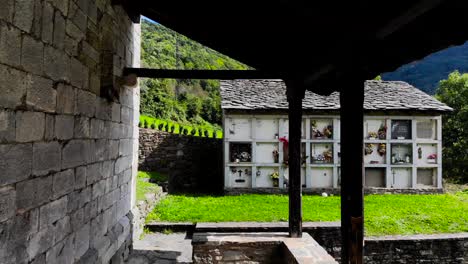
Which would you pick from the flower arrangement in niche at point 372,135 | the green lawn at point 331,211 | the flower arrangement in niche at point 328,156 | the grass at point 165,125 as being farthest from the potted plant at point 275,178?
the grass at point 165,125

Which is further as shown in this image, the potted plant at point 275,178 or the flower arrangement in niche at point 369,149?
the flower arrangement in niche at point 369,149

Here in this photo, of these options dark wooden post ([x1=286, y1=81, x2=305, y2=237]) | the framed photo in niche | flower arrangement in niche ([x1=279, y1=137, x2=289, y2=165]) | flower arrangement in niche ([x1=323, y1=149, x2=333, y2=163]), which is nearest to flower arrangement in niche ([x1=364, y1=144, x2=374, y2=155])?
the framed photo in niche

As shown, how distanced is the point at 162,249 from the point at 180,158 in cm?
668

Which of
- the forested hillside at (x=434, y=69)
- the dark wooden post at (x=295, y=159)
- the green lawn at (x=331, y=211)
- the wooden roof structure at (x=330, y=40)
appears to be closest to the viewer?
the wooden roof structure at (x=330, y=40)

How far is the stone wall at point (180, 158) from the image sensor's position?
12.4m

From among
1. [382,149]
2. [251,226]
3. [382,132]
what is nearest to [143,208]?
[251,226]

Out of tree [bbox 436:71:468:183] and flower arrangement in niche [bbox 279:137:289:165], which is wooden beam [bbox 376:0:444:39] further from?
tree [bbox 436:71:468:183]

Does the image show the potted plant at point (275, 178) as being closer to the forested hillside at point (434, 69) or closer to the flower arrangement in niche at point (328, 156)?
the flower arrangement in niche at point (328, 156)

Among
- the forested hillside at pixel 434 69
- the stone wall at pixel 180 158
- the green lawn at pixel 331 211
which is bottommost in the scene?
the green lawn at pixel 331 211

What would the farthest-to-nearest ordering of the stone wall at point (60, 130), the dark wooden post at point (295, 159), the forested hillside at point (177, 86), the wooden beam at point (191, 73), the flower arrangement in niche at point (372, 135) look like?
the forested hillside at point (177, 86), the flower arrangement in niche at point (372, 135), the dark wooden post at point (295, 159), the wooden beam at point (191, 73), the stone wall at point (60, 130)

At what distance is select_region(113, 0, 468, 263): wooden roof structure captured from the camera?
2.01 metres

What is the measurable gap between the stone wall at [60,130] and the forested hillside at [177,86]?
735 inches

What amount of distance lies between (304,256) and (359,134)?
73.5 inches

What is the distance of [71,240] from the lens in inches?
105
